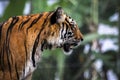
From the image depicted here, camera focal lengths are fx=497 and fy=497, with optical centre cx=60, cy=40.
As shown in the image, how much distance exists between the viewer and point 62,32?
204cm

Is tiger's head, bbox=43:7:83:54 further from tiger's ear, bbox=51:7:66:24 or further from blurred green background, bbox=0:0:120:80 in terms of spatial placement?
blurred green background, bbox=0:0:120:80

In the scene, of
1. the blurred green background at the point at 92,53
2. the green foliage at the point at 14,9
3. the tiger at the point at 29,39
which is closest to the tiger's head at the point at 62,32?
the tiger at the point at 29,39

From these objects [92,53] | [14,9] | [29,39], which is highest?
[14,9]

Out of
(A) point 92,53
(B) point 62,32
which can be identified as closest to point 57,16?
(B) point 62,32

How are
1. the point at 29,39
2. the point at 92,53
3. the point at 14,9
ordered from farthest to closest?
the point at 92,53, the point at 14,9, the point at 29,39

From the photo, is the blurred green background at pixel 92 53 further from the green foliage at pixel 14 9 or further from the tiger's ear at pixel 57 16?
the tiger's ear at pixel 57 16

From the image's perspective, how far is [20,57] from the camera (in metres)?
1.95

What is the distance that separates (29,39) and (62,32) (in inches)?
5.8

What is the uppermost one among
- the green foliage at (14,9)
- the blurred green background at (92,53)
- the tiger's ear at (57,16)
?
the green foliage at (14,9)

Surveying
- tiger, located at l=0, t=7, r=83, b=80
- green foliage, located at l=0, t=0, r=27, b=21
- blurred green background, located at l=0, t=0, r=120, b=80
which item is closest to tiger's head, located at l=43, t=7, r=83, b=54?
tiger, located at l=0, t=7, r=83, b=80

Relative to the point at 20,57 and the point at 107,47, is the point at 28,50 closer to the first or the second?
the point at 20,57

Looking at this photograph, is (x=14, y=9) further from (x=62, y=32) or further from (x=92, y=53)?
(x=92, y=53)

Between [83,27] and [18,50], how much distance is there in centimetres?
425

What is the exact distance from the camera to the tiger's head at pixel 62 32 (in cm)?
200
